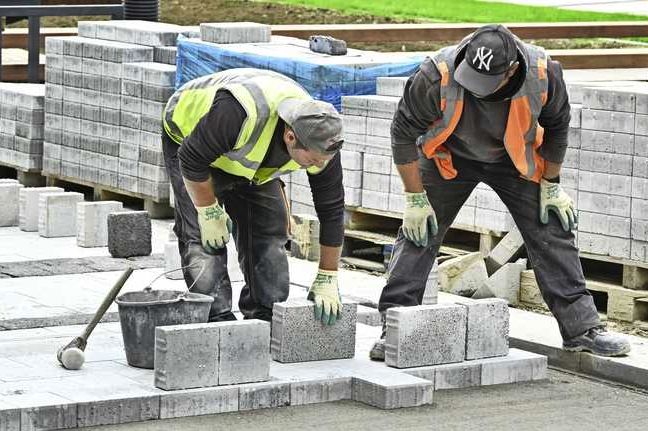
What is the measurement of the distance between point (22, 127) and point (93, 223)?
2.84m

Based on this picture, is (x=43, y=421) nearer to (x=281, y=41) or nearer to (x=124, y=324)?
(x=124, y=324)

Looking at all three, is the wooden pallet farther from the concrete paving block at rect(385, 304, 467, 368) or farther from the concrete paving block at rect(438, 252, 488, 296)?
the concrete paving block at rect(385, 304, 467, 368)

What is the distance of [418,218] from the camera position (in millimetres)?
8852

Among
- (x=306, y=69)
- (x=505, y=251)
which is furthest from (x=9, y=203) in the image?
(x=505, y=251)

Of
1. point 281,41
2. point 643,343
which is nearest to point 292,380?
point 643,343

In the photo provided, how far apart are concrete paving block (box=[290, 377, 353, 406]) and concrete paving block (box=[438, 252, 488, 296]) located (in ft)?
8.87

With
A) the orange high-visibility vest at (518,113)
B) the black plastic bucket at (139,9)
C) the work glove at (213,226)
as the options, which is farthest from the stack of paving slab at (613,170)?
the black plastic bucket at (139,9)

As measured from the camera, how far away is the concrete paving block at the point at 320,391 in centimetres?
800

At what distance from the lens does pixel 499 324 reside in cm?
873

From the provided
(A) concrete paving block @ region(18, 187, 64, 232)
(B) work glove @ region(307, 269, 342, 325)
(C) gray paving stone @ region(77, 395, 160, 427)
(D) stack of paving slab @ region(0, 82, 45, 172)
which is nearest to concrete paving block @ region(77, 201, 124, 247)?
(A) concrete paving block @ region(18, 187, 64, 232)

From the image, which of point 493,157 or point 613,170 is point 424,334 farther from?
point 613,170

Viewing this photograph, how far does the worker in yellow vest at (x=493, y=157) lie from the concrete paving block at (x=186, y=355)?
124 cm

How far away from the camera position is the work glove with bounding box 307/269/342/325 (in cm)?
843

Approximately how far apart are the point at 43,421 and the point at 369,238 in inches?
189
